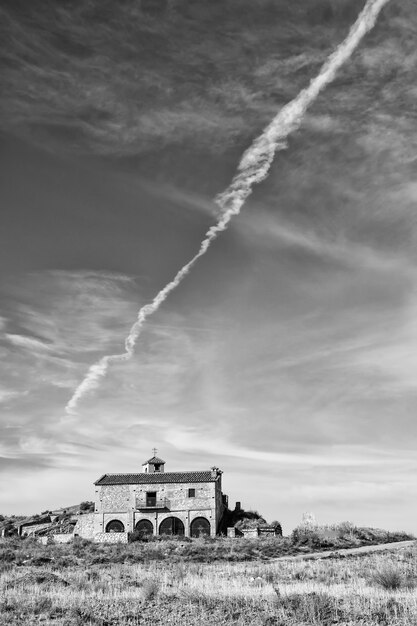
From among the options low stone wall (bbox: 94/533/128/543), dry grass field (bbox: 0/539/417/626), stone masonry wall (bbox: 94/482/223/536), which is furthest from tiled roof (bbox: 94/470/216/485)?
dry grass field (bbox: 0/539/417/626)

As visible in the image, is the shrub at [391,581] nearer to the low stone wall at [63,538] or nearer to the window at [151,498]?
the low stone wall at [63,538]

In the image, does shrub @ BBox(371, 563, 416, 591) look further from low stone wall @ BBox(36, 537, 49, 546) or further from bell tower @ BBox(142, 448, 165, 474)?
bell tower @ BBox(142, 448, 165, 474)

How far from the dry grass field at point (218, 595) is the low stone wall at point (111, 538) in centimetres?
2742

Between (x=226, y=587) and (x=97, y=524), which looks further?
(x=97, y=524)

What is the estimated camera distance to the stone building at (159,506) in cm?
6419

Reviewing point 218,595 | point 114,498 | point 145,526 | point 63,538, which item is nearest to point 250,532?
point 145,526

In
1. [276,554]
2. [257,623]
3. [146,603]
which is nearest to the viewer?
[257,623]

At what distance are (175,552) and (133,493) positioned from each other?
2177cm

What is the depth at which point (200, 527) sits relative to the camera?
6394cm

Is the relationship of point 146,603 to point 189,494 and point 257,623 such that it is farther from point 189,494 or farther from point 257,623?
point 189,494

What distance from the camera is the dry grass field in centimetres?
1697

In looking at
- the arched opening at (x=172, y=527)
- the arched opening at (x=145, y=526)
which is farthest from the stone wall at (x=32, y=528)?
the arched opening at (x=172, y=527)

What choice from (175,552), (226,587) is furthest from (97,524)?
(226,587)

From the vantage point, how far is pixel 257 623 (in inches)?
632
